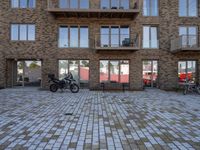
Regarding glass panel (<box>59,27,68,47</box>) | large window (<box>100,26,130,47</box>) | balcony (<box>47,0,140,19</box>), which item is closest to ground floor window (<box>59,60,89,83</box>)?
glass panel (<box>59,27,68,47</box>)

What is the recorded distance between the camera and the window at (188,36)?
1756 centimetres

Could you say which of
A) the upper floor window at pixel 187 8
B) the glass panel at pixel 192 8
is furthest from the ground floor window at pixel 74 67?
the glass panel at pixel 192 8

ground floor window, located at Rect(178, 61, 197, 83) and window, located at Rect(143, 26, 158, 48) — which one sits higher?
window, located at Rect(143, 26, 158, 48)

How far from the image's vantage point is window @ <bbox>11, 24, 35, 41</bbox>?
18.6 m

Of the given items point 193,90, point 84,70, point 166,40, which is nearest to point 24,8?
point 84,70

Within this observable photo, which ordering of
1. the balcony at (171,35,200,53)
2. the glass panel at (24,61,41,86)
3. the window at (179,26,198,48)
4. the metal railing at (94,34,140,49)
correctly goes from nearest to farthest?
the balcony at (171,35,200,53)
the window at (179,26,198,48)
the metal railing at (94,34,140,49)
the glass panel at (24,61,41,86)

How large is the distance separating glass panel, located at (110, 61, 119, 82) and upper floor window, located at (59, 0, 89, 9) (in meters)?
5.13

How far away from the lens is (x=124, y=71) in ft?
62.1

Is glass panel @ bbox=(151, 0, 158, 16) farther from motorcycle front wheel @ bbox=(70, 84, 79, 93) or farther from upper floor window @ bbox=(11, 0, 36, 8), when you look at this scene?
upper floor window @ bbox=(11, 0, 36, 8)

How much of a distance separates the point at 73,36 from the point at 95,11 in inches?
121

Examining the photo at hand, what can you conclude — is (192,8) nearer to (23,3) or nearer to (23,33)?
(23,3)

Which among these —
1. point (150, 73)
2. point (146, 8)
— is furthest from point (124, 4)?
point (150, 73)

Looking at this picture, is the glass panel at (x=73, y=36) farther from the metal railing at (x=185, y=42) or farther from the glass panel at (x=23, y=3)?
the metal railing at (x=185, y=42)

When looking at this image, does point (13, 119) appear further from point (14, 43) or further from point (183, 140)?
point (14, 43)
